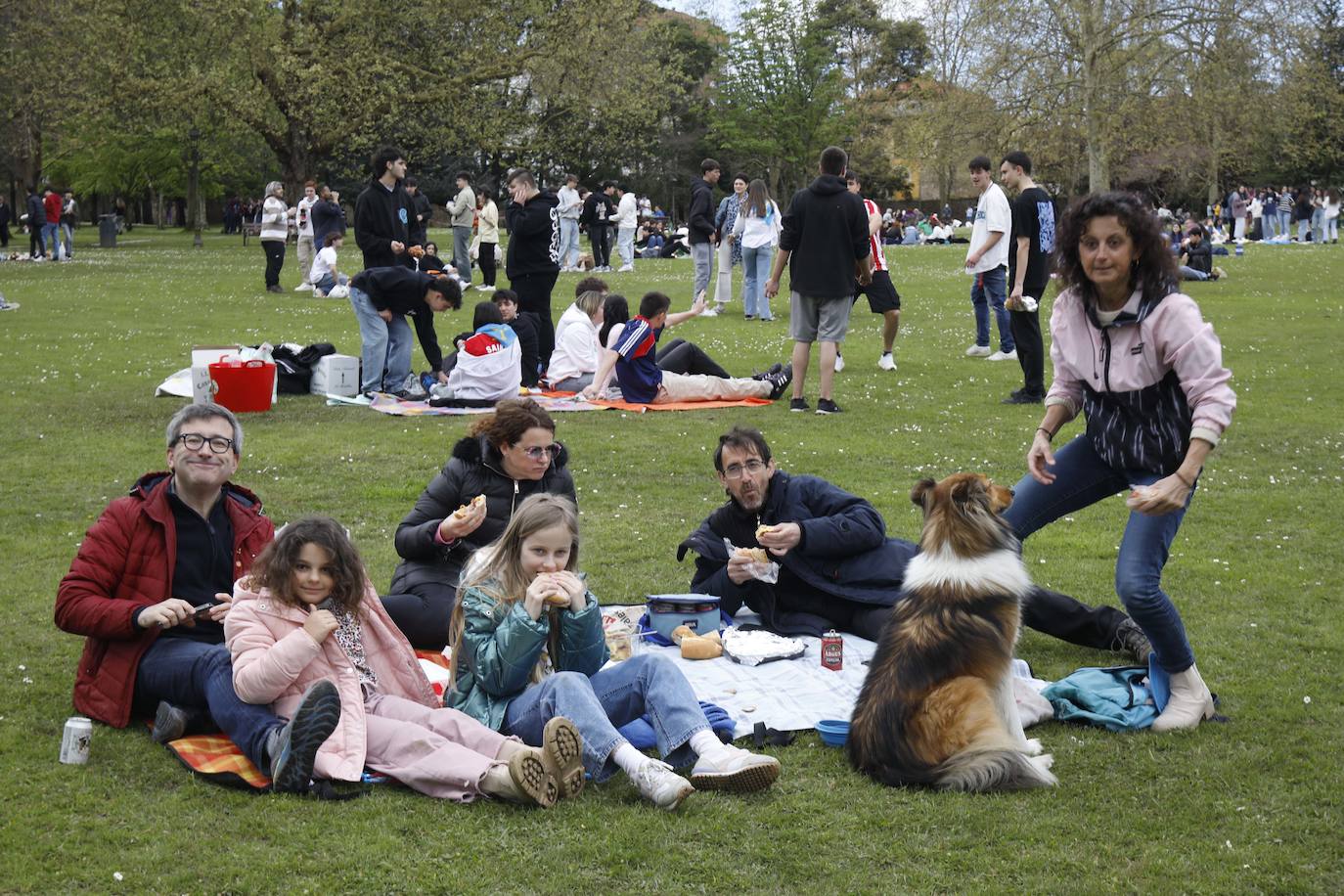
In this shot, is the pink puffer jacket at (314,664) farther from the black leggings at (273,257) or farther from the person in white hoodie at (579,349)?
the black leggings at (273,257)

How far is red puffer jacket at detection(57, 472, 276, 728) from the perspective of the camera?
4.94 metres

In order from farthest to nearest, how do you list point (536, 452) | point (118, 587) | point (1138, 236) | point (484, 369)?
point (484, 369)
point (536, 452)
point (118, 587)
point (1138, 236)

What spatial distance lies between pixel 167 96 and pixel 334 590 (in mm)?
32015

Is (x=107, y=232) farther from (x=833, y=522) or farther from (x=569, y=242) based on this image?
(x=833, y=522)

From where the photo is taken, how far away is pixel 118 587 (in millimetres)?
5055

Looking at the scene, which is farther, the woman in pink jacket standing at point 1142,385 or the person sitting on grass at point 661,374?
the person sitting on grass at point 661,374

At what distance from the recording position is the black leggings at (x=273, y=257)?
78.6 ft

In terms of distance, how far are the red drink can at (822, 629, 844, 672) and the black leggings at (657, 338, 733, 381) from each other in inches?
296

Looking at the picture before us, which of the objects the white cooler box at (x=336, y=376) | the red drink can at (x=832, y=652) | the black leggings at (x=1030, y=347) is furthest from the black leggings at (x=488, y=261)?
the red drink can at (x=832, y=652)

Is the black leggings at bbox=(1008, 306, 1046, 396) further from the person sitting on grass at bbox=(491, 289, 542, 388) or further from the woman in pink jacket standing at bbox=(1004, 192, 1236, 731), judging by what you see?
the woman in pink jacket standing at bbox=(1004, 192, 1236, 731)

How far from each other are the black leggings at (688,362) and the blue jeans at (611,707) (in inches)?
332

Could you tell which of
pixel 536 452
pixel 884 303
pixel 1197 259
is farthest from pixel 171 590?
pixel 1197 259

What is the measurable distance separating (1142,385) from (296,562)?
316 cm

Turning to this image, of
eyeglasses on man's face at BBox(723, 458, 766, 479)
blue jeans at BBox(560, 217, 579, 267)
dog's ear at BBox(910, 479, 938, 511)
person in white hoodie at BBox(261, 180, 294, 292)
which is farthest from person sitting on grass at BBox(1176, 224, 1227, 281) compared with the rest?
dog's ear at BBox(910, 479, 938, 511)
